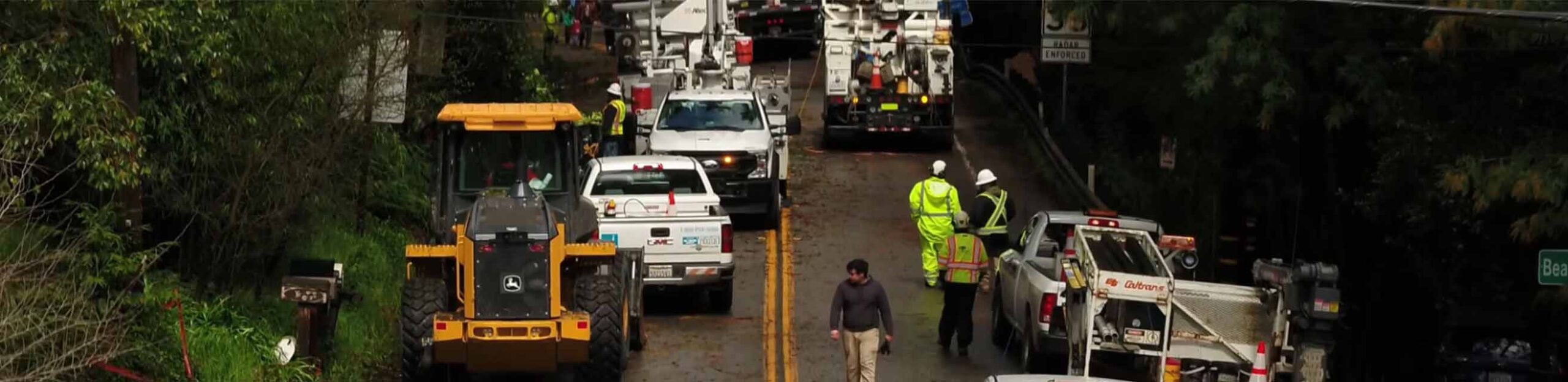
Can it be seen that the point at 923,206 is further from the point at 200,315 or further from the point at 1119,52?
the point at 1119,52

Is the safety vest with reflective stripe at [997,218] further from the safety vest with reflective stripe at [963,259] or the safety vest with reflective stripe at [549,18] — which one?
the safety vest with reflective stripe at [549,18]

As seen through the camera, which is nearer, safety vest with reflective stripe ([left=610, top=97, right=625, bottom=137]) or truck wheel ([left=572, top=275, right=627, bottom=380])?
truck wheel ([left=572, top=275, right=627, bottom=380])

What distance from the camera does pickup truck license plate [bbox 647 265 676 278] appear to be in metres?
20.5

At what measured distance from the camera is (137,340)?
16.2 m

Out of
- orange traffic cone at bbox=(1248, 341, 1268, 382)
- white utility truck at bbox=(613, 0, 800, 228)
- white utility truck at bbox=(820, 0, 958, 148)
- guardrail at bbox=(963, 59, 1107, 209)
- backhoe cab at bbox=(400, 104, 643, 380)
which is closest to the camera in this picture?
backhoe cab at bbox=(400, 104, 643, 380)

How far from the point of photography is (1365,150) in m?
26.7

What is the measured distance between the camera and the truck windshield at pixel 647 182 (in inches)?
867

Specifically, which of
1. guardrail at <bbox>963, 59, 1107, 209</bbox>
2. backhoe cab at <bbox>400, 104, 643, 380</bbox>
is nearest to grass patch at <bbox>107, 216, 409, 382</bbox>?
backhoe cab at <bbox>400, 104, 643, 380</bbox>

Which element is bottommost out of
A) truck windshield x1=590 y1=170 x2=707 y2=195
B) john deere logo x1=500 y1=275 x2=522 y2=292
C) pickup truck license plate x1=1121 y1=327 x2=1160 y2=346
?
pickup truck license plate x1=1121 y1=327 x2=1160 y2=346

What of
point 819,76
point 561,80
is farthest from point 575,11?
point 561,80

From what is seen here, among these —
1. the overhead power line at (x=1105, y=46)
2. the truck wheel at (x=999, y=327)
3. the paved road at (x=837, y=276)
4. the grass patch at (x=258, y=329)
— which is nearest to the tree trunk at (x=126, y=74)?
the grass patch at (x=258, y=329)

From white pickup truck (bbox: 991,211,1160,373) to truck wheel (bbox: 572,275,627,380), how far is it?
3753 mm

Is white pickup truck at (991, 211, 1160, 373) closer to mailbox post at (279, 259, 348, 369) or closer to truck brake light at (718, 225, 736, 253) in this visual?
truck brake light at (718, 225, 736, 253)

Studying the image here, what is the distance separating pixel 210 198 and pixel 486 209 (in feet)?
15.7
